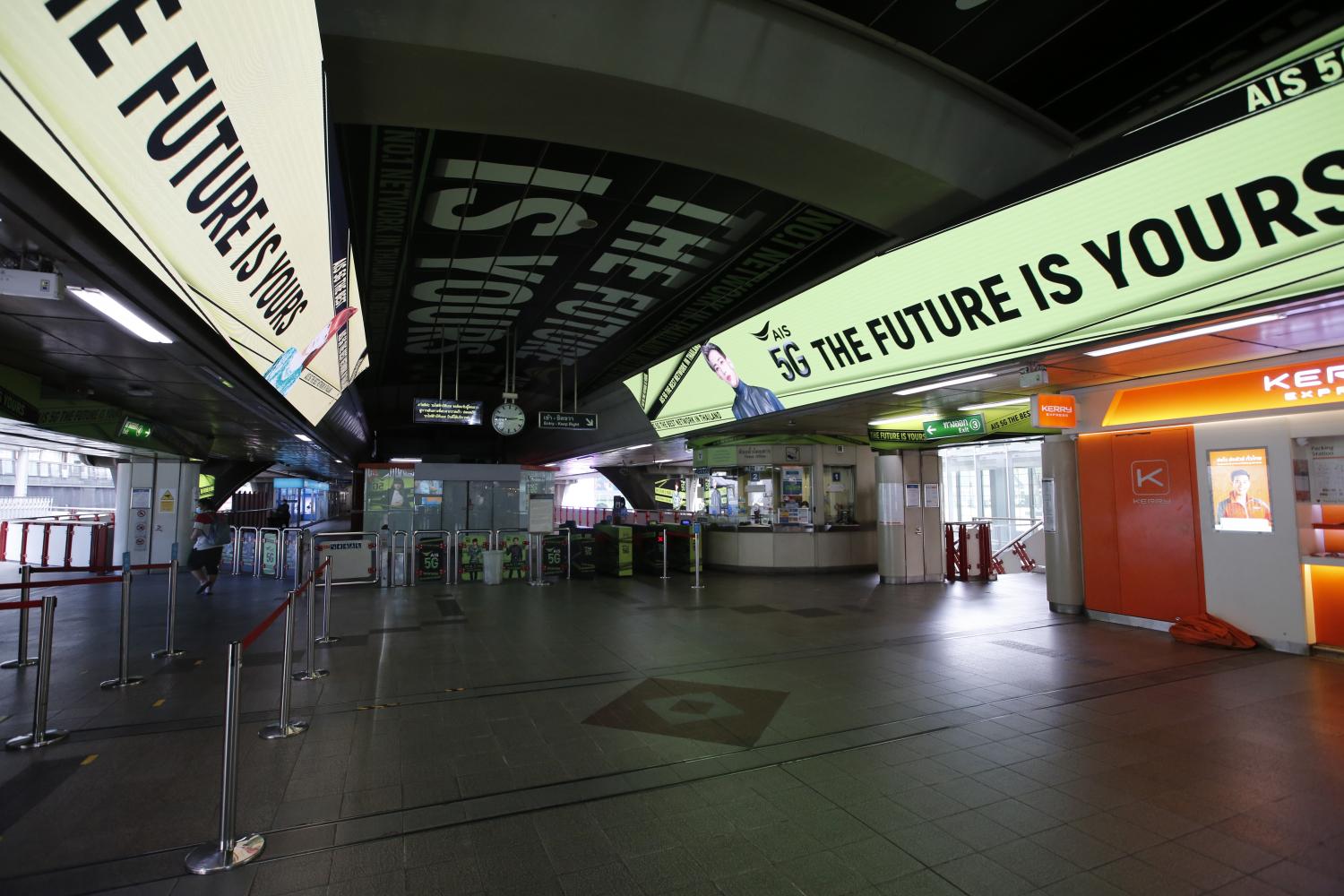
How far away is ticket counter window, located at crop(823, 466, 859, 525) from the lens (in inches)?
554

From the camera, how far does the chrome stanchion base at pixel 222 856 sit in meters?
2.77

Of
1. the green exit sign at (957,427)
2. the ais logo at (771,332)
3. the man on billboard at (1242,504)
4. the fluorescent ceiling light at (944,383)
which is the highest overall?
the ais logo at (771,332)

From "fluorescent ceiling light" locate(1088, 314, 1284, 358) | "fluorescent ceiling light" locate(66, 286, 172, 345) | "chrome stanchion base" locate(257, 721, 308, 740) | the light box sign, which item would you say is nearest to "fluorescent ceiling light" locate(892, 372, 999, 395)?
"fluorescent ceiling light" locate(1088, 314, 1284, 358)

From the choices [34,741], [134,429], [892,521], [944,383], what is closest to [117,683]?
[34,741]

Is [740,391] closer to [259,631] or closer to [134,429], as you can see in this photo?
[259,631]

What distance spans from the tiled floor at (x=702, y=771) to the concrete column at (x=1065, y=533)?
1898 millimetres

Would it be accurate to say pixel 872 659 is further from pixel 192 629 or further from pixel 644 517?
pixel 644 517

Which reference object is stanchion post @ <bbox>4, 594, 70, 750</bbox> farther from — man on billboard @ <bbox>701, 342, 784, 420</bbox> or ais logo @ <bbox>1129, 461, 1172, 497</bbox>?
ais logo @ <bbox>1129, 461, 1172, 497</bbox>

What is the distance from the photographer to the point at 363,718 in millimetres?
4656

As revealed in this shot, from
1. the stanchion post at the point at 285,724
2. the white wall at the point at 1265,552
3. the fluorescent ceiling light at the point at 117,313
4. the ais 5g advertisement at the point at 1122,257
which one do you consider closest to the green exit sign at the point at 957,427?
the white wall at the point at 1265,552

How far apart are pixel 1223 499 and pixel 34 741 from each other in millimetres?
10969

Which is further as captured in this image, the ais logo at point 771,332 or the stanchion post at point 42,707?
the ais logo at point 771,332

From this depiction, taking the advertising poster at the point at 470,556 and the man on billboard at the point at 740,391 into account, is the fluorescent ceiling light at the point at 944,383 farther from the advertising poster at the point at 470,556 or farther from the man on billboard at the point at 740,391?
the advertising poster at the point at 470,556

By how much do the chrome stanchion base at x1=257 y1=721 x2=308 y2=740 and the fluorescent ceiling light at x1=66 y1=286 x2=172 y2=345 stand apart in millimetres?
3068
